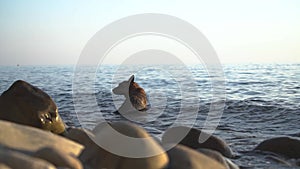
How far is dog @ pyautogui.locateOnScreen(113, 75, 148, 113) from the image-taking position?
35.6 ft

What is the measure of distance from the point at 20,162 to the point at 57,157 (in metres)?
0.36

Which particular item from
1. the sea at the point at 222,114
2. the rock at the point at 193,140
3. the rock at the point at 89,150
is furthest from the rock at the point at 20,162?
the sea at the point at 222,114

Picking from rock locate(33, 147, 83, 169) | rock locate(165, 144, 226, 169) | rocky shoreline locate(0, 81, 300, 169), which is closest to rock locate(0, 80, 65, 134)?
rocky shoreline locate(0, 81, 300, 169)

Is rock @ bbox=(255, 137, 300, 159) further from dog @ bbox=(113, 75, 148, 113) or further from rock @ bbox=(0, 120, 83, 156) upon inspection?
dog @ bbox=(113, 75, 148, 113)

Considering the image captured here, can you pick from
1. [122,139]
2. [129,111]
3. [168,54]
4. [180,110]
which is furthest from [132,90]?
[122,139]

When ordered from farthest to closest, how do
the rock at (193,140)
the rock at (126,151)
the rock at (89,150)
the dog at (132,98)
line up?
the dog at (132,98)
the rock at (193,140)
the rock at (89,150)
the rock at (126,151)

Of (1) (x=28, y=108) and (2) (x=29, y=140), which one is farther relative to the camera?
(1) (x=28, y=108)

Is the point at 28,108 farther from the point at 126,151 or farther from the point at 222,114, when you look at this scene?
the point at 222,114

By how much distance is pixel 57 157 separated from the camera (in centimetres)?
293

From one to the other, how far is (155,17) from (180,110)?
5254 mm

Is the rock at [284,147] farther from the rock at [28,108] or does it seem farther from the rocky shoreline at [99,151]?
the rock at [28,108]

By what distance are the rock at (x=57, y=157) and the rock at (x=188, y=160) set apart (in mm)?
959

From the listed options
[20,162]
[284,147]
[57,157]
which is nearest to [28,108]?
[57,157]

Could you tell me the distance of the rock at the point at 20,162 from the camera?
262cm
